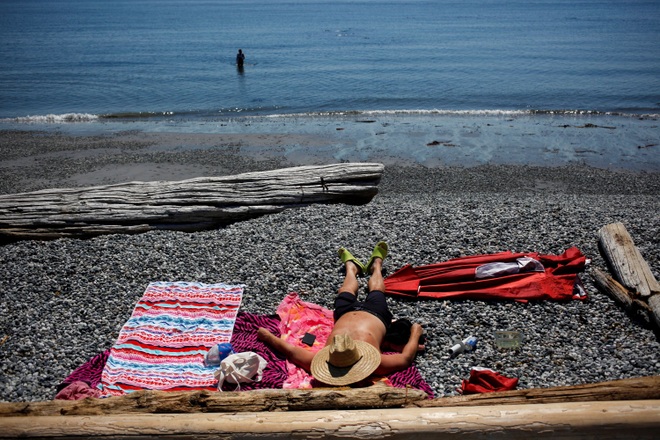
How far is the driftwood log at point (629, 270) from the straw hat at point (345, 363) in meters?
3.63

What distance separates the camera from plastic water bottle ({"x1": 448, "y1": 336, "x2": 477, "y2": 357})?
6.45 m

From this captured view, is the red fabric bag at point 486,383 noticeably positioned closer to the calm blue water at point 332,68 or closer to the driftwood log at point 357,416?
the driftwood log at point 357,416

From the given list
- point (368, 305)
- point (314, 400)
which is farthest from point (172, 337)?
point (314, 400)

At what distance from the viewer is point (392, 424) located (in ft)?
13.8

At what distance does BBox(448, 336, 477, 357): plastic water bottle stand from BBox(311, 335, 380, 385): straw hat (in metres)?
1.04

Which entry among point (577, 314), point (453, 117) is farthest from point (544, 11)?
point (577, 314)

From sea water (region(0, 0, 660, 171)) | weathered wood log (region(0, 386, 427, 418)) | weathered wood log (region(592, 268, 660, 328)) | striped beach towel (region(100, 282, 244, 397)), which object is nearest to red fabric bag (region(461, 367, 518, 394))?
A: weathered wood log (region(0, 386, 427, 418))

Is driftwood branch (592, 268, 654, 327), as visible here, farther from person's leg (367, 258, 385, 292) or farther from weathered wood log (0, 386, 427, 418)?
weathered wood log (0, 386, 427, 418)

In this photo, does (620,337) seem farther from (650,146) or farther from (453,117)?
(453,117)

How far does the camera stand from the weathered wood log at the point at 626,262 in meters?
7.23

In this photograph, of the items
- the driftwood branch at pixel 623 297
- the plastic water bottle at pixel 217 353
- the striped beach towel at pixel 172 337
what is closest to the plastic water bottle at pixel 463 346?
the driftwood branch at pixel 623 297

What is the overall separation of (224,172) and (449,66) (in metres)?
23.8

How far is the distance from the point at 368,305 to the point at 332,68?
31.4 meters

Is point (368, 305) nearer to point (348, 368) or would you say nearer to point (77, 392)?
point (348, 368)
